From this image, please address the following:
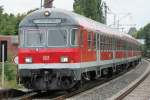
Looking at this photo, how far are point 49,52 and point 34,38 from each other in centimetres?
78

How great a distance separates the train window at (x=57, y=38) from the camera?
19.6m

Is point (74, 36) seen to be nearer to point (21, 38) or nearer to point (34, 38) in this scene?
point (34, 38)

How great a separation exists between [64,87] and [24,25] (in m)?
2.59

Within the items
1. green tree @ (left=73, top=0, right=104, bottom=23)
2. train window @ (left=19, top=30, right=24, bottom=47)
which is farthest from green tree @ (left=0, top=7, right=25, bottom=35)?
train window @ (left=19, top=30, right=24, bottom=47)

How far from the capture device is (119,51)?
3397 centimetres

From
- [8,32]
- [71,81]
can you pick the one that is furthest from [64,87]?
[8,32]

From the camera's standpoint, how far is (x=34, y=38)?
19.9 m

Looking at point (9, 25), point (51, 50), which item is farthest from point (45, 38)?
point (9, 25)

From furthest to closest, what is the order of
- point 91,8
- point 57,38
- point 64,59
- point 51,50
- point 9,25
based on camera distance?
point 9,25 → point 91,8 → point 57,38 → point 51,50 → point 64,59

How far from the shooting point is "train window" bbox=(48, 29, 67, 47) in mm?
19641

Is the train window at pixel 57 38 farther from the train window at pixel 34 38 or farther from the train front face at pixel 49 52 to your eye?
the train window at pixel 34 38

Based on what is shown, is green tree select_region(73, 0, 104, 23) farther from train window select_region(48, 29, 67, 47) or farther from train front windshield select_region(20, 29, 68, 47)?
train window select_region(48, 29, 67, 47)

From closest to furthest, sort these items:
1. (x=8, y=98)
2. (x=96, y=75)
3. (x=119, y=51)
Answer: (x=8, y=98) < (x=96, y=75) < (x=119, y=51)

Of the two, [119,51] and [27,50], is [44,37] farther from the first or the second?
[119,51]
